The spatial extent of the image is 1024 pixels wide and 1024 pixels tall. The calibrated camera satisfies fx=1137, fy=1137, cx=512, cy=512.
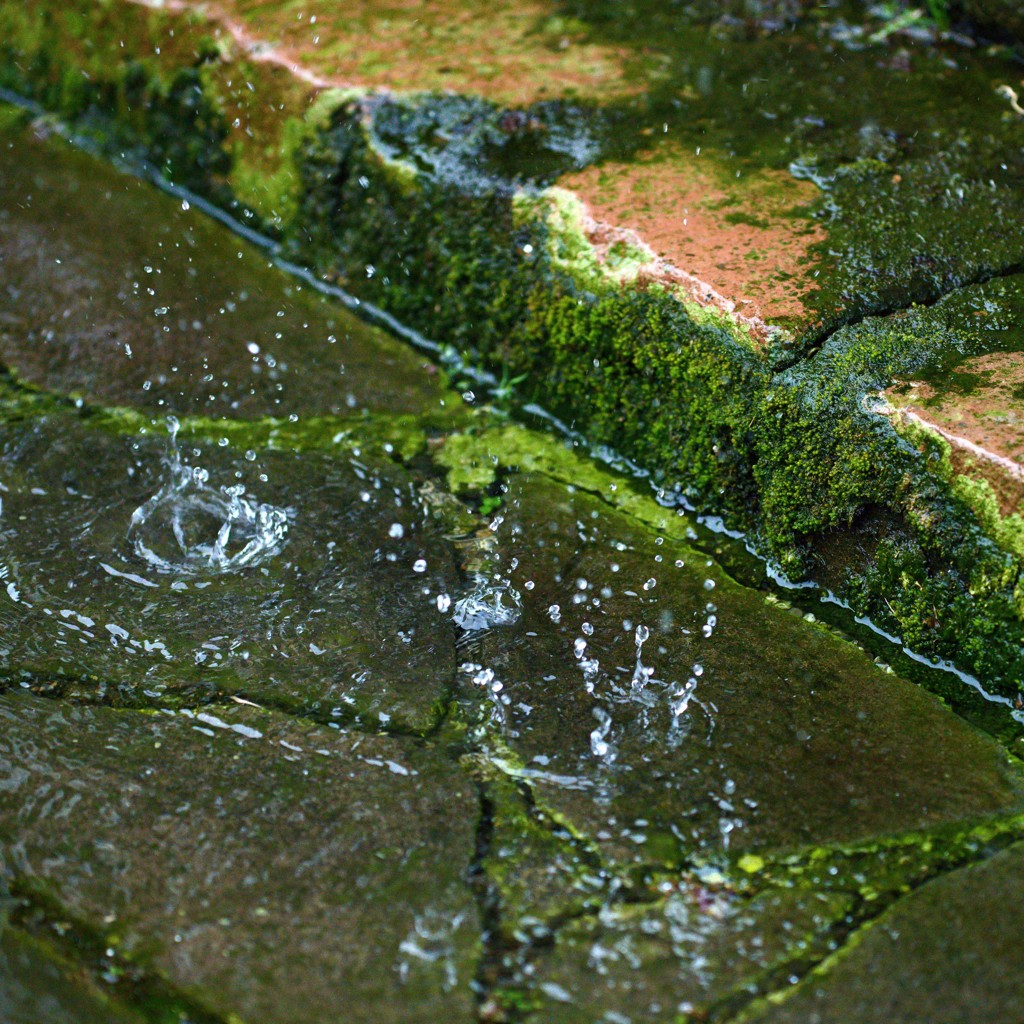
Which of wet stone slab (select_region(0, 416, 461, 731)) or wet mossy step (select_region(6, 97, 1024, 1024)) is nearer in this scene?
wet mossy step (select_region(6, 97, 1024, 1024))

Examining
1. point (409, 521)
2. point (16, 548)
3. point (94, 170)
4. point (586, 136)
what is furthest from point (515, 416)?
point (94, 170)

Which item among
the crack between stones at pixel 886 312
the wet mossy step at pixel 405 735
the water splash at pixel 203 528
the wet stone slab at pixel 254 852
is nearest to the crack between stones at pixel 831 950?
the wet mossy step at pixel 405 735

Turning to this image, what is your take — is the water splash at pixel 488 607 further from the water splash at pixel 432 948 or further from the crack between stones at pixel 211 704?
the water splash at pixel 432 948

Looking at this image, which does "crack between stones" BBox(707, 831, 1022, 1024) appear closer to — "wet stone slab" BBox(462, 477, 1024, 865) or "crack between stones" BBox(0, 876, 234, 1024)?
"wet stone slab" BBox(462, 477, 1024, 865)

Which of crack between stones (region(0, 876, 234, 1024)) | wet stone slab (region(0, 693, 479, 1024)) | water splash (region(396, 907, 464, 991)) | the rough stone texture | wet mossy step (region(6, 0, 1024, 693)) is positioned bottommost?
crack between stones (region(0, 876, 234, 1024))

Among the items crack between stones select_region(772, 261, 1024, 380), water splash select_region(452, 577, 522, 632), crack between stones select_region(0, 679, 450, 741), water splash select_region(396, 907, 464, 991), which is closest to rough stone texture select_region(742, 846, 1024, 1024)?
water splash select_region(396, 907, 464, 991)

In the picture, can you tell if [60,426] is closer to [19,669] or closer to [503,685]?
[19,669]
